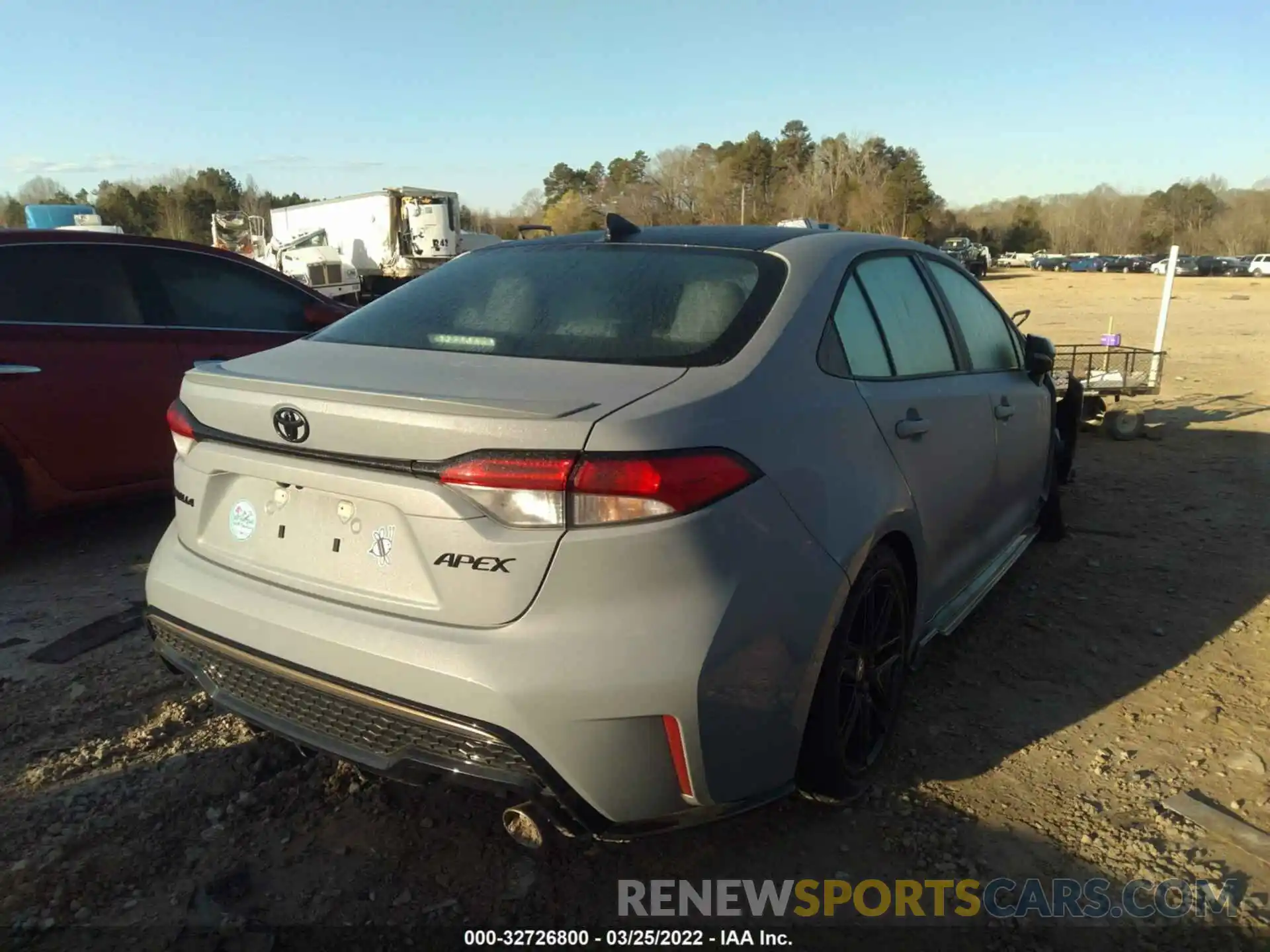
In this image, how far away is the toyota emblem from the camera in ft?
6.82

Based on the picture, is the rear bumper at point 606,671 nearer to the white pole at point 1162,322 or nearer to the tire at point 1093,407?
the tire at point 1093,407

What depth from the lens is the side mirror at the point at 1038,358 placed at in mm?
4180

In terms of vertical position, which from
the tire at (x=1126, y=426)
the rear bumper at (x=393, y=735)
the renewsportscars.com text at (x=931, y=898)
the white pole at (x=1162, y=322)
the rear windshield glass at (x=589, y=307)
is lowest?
the renewsportscars.com text at (x=931, y=898)

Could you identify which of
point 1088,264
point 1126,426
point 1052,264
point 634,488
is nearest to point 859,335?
point 634,488

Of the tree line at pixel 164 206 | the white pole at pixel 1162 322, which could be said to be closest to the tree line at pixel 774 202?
the tree line at pixel 164 206

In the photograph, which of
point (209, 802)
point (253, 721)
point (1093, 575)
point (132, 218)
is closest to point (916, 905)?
point (253, 721)

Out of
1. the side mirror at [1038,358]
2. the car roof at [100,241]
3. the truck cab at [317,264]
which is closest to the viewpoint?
the side mirror at [1038,358]

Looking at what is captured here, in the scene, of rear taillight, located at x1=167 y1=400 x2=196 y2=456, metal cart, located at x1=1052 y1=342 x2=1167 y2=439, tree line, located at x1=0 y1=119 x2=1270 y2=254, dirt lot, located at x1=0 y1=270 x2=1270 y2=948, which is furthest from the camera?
tree line, located at x1=0 y1=119 x2=1270 y2=254

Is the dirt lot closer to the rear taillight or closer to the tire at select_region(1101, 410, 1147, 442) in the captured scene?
the rear taillight

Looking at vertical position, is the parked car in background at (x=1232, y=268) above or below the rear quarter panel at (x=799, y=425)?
below

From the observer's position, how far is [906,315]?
3154 millimetres

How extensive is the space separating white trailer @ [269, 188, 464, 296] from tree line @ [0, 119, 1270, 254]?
14044 millimetres

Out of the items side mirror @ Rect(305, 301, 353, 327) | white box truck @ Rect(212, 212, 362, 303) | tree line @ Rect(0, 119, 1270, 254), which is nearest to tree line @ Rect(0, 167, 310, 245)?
tree line @ Rect(0, 119, 1270, 254)

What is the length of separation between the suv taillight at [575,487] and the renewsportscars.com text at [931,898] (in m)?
1.06
